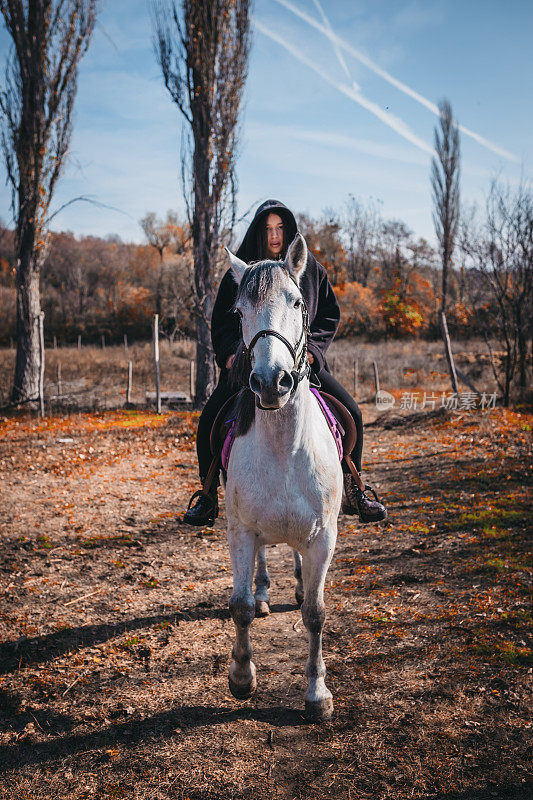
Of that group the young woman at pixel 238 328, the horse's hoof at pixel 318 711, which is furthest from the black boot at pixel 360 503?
the horse's hoof at pixel 318 711

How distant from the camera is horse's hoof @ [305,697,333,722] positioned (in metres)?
2.76

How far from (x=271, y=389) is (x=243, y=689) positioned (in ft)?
6.07

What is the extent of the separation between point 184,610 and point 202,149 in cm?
1120

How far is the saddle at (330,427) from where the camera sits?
3.10 metres

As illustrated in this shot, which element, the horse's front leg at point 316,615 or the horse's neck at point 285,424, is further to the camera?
the horse's front leg at point 316,615

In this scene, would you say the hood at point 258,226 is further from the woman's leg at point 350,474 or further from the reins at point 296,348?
the reins at point 296,348

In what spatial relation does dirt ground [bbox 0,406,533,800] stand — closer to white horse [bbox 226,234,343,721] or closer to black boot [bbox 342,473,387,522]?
white horse [bbox 226,234,343,721]

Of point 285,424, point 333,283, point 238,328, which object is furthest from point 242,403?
point 333,283

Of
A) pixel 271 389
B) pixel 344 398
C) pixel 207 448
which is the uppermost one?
pixel 271 389

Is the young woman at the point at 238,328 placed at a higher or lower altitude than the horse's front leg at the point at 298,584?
higher

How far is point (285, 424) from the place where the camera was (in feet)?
8.24

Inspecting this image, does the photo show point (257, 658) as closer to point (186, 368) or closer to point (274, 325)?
point (274, 325)

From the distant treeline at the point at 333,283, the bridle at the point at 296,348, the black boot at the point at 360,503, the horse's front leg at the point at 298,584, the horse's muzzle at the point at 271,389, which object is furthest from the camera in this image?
the distant treeline at the point at 333,283

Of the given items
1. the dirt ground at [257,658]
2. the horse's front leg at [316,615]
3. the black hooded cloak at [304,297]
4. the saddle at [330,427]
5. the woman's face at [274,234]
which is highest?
the woman's face at [274,234]
